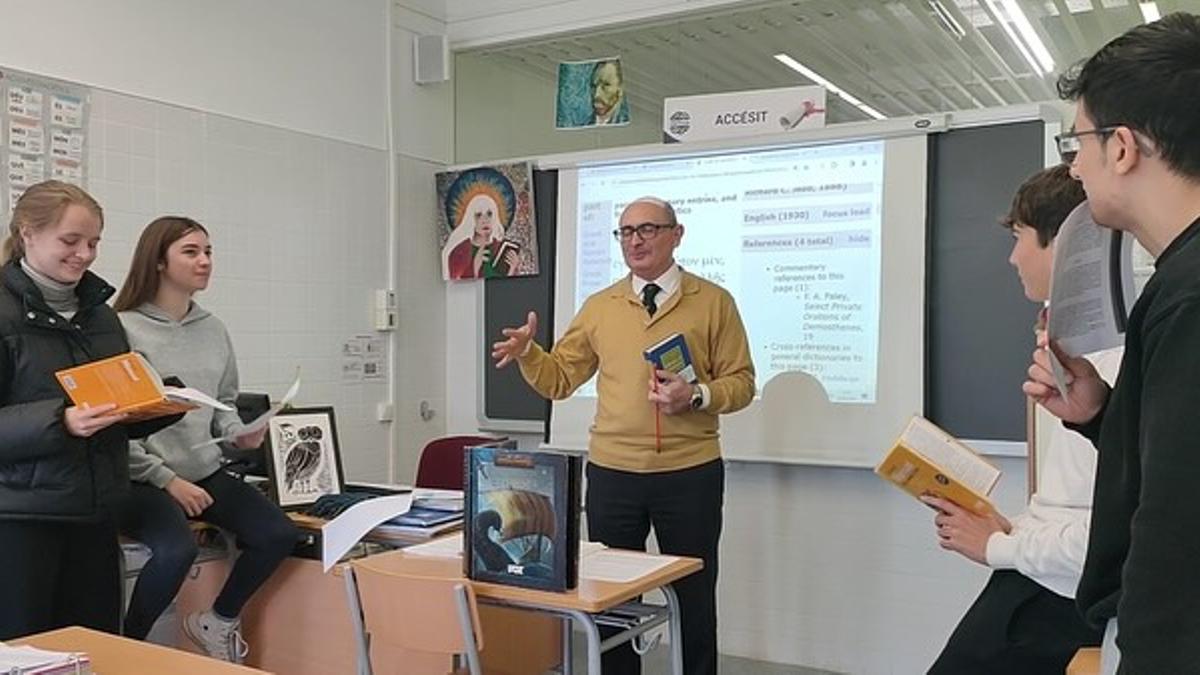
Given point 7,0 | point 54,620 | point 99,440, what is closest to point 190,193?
point 7,0

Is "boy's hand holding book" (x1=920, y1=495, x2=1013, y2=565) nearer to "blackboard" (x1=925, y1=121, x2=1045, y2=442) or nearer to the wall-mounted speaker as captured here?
"blackboard" (x1=925, y1=121, x2=1045, y2=442)

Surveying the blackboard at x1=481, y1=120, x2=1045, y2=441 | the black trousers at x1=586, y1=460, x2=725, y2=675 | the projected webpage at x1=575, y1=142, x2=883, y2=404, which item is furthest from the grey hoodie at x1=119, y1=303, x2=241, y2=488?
the blackboard at x1=481, y1=120, x2=1045, y2=441

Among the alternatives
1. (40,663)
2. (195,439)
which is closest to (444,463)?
(195,439)

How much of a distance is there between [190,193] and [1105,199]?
3427 millimetres

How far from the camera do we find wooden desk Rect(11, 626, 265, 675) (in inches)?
70.3

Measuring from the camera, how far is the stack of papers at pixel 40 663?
158 cm

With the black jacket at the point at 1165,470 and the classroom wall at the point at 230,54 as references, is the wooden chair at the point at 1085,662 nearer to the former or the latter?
the black jacket at the point at 1165,470

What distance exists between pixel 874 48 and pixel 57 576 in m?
3.41

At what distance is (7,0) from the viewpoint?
3.31m

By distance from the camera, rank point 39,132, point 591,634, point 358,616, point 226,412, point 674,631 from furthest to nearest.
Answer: point 39,132 → point 226,412 → point 674,631 → point 358,616 → point 591,634

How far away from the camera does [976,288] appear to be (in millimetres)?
3727

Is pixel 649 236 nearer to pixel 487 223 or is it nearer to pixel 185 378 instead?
pixel 185 378

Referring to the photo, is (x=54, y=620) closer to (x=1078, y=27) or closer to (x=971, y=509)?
(x=971, y=509)

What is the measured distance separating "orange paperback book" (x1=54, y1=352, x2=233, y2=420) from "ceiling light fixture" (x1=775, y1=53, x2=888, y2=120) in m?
2.70
